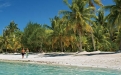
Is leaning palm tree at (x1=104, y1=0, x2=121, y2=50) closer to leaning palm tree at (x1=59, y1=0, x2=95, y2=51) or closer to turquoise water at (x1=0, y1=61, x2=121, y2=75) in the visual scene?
leaning palm tree at (x1=59, y1=0, x2=95, y2=51)

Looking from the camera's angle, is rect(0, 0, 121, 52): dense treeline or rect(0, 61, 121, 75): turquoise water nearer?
rect(0, 61, 121, 75): turquoise water

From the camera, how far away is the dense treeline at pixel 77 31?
32625mm

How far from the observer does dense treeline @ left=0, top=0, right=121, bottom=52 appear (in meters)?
32.6

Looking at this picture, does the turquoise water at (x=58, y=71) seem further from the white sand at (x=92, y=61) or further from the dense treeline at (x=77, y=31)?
the dense treeline at (x=77, y=31)

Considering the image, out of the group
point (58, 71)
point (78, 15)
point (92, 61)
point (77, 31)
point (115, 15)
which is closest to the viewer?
point (58, 71)

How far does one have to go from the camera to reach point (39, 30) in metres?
48.7

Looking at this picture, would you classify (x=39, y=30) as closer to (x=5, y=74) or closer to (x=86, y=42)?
(x=86, y=42)

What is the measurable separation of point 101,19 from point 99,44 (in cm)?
1040

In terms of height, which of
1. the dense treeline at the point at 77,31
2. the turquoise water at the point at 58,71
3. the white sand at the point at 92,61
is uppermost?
the dense treeline at the point at 77,31

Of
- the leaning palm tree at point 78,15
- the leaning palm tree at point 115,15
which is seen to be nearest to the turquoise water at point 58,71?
the leaning palm tree at point 115,15

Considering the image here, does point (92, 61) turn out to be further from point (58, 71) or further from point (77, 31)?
point (77, 31)

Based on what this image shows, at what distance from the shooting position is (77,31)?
38.4 m

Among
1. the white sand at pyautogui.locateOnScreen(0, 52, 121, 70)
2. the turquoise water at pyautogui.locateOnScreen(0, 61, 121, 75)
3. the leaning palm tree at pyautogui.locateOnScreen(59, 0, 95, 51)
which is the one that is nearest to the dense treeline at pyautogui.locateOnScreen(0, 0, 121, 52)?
the leaning palm tree at pyautogui.locateOnScreen(59, 0, 95, 51)

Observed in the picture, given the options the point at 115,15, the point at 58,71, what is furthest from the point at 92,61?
the point at 115,15
